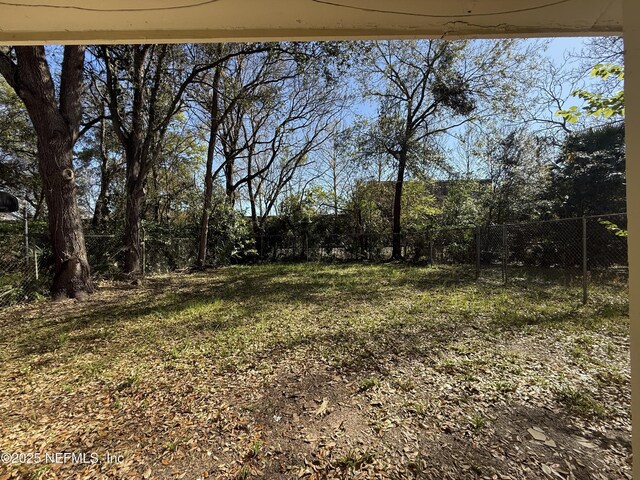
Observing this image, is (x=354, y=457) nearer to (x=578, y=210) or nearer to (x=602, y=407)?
(x=602, y=407)

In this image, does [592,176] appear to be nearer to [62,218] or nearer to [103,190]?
[62,218]

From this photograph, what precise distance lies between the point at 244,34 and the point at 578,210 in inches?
453

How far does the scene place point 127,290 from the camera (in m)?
7.24

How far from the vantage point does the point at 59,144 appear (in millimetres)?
5855

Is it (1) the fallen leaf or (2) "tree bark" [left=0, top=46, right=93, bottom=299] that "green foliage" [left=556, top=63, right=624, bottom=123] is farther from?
(2) "tree bark" [left=0, top=46, right=93, bottom=299]

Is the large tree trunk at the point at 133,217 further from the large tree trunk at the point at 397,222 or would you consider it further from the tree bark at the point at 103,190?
the large tree trunk at the point at 397,222

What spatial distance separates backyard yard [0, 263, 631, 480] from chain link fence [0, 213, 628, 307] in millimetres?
1350

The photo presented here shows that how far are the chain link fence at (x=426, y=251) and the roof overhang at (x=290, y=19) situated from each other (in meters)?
3.53

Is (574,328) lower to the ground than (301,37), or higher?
lower

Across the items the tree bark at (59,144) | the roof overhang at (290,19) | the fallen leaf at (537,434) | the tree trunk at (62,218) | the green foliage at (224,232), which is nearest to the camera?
the roof overhang at (290,19)

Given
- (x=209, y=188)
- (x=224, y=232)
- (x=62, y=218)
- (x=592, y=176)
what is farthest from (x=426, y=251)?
(x=62, y=218)

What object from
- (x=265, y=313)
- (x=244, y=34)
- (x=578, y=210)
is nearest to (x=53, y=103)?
(x=265, y=313)

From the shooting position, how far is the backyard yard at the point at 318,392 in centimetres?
189

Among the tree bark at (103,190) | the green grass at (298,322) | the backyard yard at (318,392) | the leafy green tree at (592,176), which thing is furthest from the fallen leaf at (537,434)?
the tree bark at (103,190)
